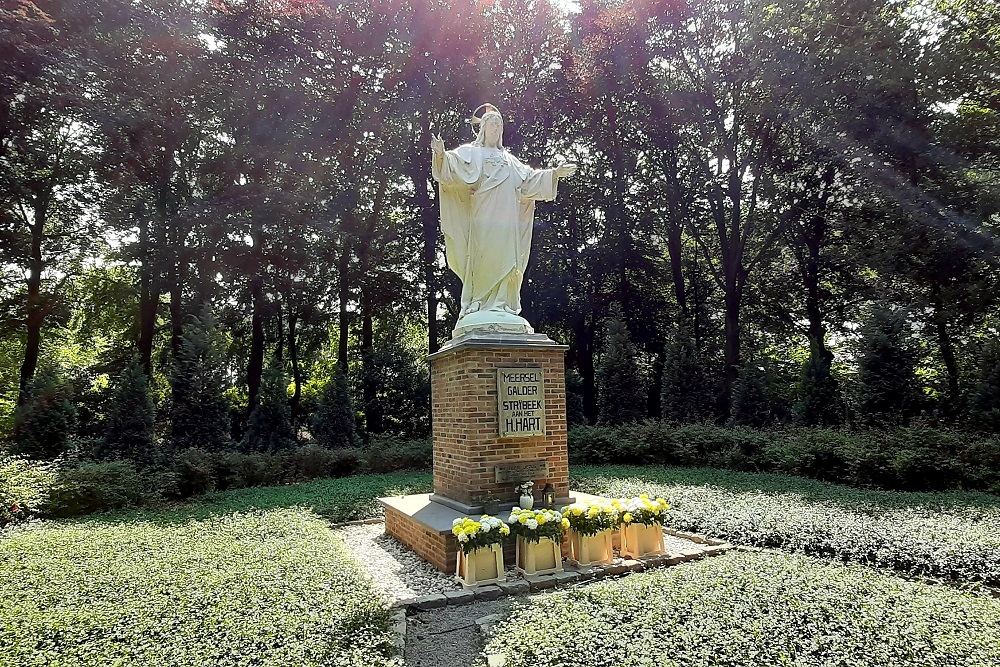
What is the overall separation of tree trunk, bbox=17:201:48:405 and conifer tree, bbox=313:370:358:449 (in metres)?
8.22

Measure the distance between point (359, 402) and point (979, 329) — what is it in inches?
678

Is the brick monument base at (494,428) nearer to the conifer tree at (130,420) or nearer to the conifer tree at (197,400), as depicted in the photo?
the conifer tree at (130,420)

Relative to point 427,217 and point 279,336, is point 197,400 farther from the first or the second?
point 279,336

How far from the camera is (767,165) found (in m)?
18.3

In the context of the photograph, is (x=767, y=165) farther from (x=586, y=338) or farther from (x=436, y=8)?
(x=436, y=8)

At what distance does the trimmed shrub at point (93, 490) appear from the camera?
819 cm

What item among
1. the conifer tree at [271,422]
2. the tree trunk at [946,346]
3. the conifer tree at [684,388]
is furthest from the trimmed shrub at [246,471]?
the tree trunk at [946,346]

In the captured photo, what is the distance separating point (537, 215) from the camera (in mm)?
19531

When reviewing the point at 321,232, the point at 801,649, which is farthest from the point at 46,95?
the point at 801,649

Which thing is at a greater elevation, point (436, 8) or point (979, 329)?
point (436, 8)

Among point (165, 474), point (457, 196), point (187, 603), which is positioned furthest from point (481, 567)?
point (165, 474)

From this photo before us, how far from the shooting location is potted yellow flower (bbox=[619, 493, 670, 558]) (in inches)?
211

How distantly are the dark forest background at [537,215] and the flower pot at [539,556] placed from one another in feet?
31.7

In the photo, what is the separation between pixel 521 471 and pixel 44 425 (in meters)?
10.7
